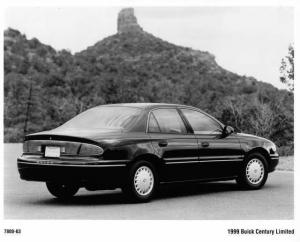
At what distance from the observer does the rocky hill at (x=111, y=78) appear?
58.3m

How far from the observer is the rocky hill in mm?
58281

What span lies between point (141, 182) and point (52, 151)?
1416 mm

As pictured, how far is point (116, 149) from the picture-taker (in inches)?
406

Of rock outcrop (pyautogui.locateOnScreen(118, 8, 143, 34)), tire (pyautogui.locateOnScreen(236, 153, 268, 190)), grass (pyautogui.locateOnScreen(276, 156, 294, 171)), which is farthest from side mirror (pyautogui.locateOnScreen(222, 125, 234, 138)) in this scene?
rock outcrop (pyautogui.locateOnScreen(118, 8, 143, 34))

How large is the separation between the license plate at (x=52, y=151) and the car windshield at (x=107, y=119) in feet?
3.05

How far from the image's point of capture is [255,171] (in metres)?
12.7

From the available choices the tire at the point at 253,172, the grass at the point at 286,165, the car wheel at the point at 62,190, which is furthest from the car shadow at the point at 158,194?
the grass at the point at 286,165

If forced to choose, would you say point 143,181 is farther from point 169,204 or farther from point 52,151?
point 52,151

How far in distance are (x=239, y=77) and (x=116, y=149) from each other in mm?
54844

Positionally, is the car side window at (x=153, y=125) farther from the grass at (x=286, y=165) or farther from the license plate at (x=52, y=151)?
the grass at (x=286, y=165)

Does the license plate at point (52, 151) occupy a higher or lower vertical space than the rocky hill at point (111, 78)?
lower

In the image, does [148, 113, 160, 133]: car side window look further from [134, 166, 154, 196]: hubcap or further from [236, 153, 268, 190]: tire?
[236, 153, 268, 190]: tire
